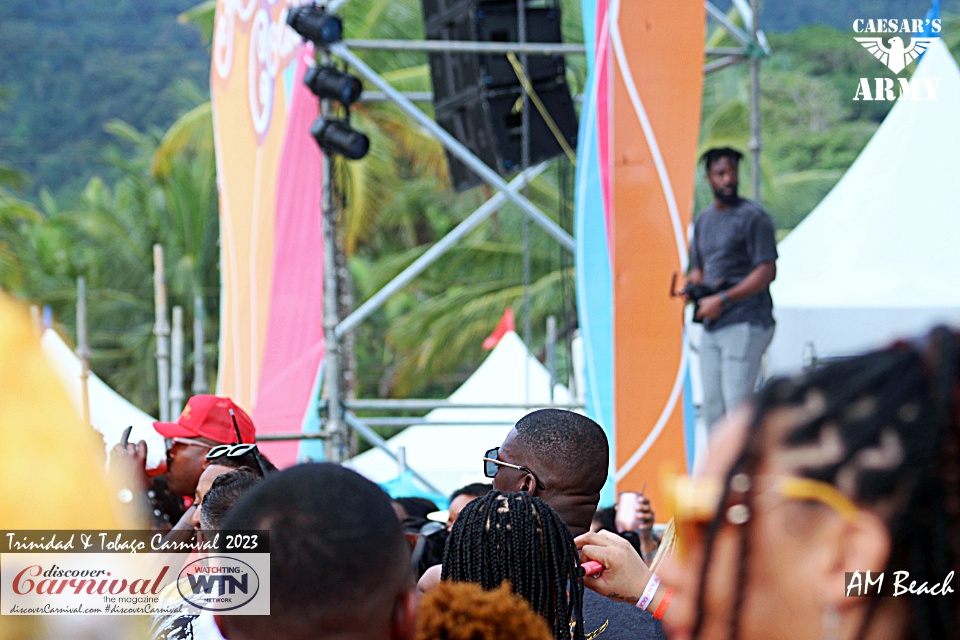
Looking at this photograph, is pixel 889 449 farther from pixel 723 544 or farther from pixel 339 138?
pixel 339 138

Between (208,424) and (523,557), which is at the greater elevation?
(523,557)

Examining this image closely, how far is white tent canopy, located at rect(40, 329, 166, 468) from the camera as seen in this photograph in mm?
1012

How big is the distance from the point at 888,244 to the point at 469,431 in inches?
A: 235

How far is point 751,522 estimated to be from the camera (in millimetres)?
942

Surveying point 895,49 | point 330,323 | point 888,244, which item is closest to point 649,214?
point 895,49

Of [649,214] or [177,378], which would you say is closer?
[649,214]

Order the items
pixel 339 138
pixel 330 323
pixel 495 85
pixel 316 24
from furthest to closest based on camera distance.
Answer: pixel 495 85 → pixel 330 323 → pixel 339 138 → pixel 316 24

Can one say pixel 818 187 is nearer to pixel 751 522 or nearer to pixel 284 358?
pixel 284 358

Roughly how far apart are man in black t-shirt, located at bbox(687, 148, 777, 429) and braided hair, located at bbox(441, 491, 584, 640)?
4.01 m

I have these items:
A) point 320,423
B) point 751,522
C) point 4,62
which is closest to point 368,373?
point 320,423

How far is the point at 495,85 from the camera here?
25.4ft

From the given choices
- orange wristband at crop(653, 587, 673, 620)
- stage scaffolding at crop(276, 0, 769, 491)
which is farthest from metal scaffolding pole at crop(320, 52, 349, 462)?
orange wristband at crop(653, 587, 673, 620)

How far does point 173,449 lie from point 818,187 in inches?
875

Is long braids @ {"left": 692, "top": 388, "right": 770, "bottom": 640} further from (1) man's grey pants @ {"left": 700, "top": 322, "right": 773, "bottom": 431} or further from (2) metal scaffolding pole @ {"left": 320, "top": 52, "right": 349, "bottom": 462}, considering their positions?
(2) metal scaffolding pole @ {"left": 320, "top": 52, "right": 349, "bottom": 462}
